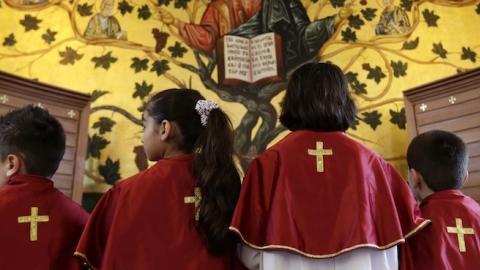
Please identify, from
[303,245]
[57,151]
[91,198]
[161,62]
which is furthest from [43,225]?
[161,62]

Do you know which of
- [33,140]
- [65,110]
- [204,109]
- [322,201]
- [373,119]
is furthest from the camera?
[373,119]

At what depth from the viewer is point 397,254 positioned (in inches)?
74.7

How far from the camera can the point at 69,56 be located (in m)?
4.51

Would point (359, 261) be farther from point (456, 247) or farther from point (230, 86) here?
point (230, 86)

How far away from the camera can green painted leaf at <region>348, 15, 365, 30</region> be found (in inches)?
185

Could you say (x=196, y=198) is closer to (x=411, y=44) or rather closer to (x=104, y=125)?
(x=104, y=125)

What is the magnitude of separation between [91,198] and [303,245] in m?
2.76

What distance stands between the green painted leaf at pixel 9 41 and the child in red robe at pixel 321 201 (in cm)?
324

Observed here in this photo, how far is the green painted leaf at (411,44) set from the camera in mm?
4449

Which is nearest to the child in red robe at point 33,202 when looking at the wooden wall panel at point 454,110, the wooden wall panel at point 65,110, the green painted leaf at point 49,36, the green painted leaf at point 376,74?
the wooden wall panel at point 65,110

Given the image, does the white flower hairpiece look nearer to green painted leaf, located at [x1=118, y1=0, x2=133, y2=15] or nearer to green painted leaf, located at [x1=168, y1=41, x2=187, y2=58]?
green painted leaf, located at [x1=168, y1=41, x2=187, y2=58]

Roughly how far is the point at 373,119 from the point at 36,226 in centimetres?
304

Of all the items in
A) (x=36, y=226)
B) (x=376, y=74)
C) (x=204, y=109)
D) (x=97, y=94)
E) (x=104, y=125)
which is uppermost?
(x=376, y=74)

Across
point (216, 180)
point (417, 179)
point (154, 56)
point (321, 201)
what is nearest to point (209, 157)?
point (216, 180)
